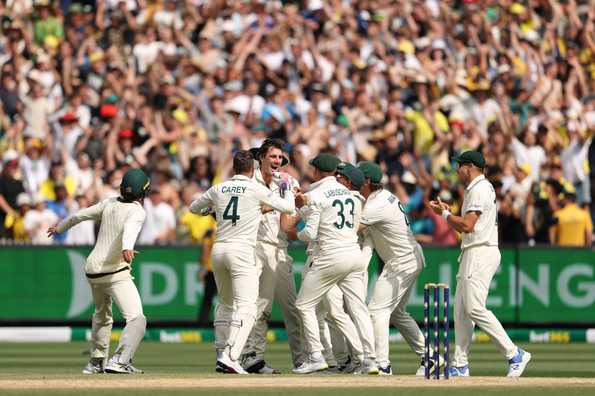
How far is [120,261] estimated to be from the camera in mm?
17797

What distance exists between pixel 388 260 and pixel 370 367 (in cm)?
139

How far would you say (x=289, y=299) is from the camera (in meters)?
18.8

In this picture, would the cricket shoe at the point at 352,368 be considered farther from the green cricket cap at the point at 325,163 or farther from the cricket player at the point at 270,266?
the green cricket cap at the point at 325,163

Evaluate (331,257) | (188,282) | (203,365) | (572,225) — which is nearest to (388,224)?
(331,257)

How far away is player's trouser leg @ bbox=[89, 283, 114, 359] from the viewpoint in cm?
1797

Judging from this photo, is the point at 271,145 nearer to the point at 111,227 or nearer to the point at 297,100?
the point at 111,227

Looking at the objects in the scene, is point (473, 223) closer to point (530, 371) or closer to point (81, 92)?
point (530, 371)

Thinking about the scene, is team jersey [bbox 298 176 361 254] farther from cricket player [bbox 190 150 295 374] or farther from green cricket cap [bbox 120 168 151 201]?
green cricket cap [bbox 120 168 151 201]

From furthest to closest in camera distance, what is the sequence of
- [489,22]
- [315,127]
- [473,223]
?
1. [489,22]
2. [315,127]
3. [473,223]

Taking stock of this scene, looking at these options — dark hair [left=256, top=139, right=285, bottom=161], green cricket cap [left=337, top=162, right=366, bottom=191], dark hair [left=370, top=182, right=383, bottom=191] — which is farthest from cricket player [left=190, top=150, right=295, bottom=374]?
dark hair [left=370, top=182, right=383, bottom=191]

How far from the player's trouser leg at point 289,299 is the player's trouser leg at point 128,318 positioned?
1.76 meters

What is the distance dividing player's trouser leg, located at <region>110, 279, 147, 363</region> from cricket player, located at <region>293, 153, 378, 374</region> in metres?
1.75

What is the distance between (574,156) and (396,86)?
3684mm

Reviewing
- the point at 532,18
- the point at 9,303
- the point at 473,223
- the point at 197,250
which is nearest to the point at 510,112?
the point at 532,18
